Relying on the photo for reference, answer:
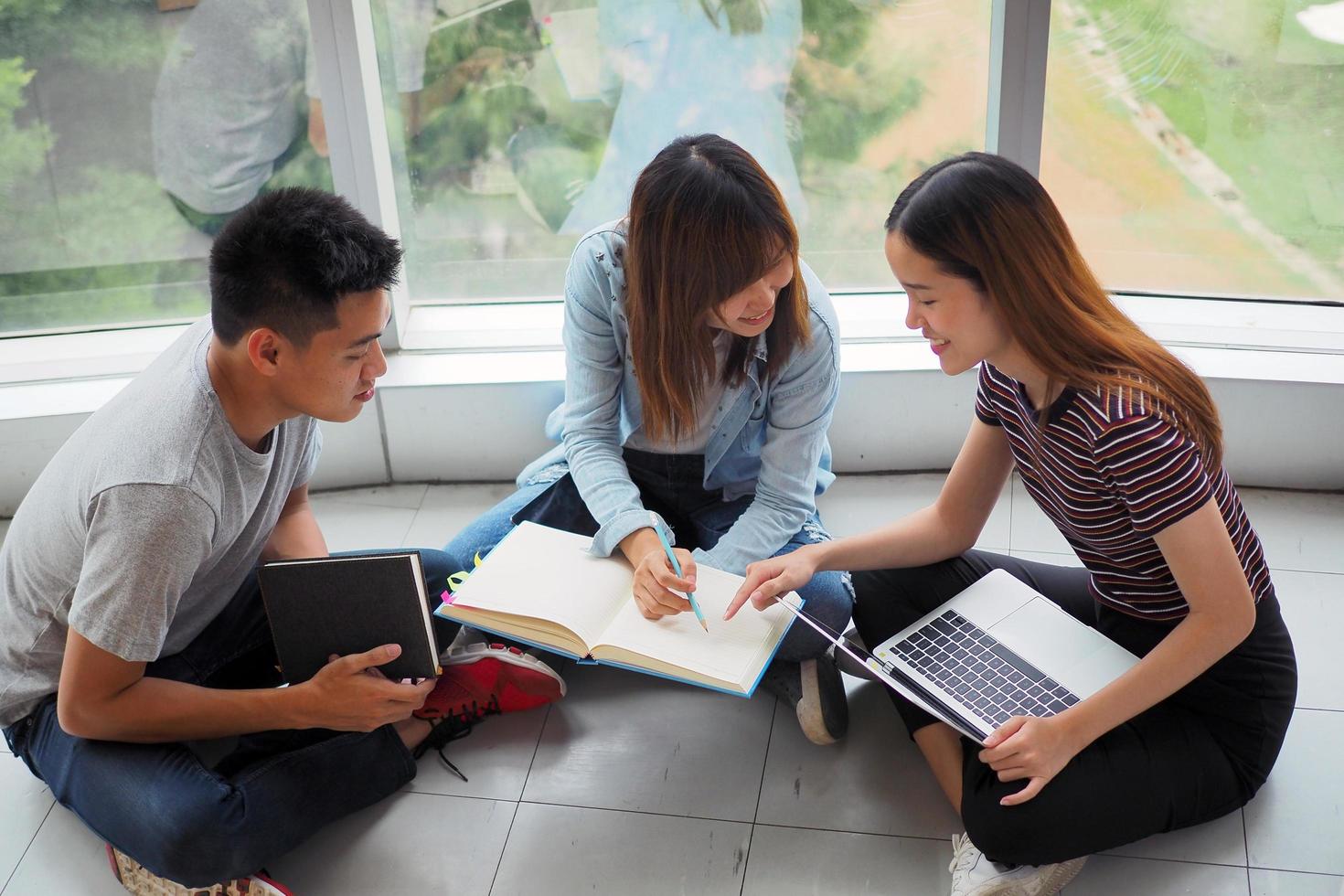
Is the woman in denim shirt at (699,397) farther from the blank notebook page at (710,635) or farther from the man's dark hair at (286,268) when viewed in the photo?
the man's dark hair at (286,268)

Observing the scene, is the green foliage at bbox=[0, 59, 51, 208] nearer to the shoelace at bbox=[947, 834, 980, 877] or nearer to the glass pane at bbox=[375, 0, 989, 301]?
the glass pane at bbox=[375, 0, 989, 301]

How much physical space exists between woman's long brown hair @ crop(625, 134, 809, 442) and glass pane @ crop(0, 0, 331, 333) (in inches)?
39.3

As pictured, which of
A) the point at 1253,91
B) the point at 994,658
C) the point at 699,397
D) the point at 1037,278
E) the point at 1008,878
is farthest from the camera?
the point at 1253,91

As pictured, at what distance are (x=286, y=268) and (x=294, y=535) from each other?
0.59m

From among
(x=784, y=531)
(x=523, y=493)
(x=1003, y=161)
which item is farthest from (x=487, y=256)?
(x=1003, y=161)

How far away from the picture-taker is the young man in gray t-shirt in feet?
5.24

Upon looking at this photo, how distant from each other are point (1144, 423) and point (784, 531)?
674 millimetres

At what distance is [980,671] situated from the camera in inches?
68.7

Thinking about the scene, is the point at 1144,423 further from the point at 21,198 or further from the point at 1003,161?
the point at 21,198

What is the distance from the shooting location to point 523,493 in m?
2.26

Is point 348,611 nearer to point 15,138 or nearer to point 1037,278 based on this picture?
point 1037,278

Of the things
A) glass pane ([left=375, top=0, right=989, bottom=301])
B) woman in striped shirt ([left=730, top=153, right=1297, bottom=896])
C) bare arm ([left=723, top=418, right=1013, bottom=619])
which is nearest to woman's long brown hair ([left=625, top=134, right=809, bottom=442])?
woman in striped shirt ([left=730, top=153, right=1297, bottom=896])

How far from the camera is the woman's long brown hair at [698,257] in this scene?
1.73 meters

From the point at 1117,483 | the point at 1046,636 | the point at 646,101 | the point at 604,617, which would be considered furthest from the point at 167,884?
the point at 646,101
